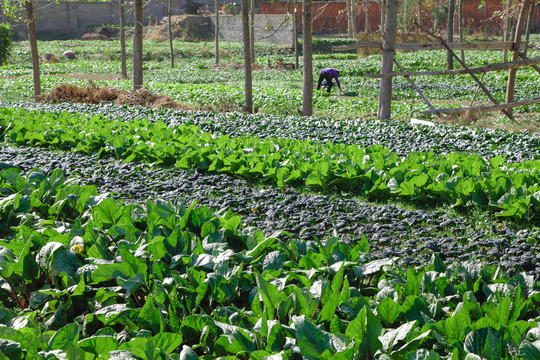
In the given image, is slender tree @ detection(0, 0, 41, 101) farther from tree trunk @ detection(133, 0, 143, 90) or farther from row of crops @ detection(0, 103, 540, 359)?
row of crops @ detection(0, 103, 540, 359)

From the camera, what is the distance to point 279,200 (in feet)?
20.6

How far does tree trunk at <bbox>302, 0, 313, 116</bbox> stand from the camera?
13047 millimetres

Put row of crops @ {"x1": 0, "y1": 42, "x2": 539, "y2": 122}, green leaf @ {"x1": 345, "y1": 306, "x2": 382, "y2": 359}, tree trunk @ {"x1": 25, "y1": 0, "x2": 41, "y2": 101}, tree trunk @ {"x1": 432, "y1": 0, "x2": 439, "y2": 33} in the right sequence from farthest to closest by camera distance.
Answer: tree trunk @ {"x1": 432, "y1": 0, "x2": 439, "y2": 33}
row of crops @ {"x1": 0, "y1": 42, "x2": 539, "y2": 122}
tree trunk @ {"x1": 25, "y1": 0, "x2": 41, "y2": 101}
green leaf @ {"x1": 345, "y1": 306, "x2": 382, "y2": 359}

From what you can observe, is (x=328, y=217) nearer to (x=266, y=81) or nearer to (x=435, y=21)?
(x=266, y=81)

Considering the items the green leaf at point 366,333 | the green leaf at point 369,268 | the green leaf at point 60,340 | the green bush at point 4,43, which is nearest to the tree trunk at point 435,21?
the green bush at point 4,43

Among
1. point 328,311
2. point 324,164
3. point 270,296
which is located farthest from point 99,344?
point 324,164

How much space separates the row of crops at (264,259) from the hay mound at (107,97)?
25.4ft

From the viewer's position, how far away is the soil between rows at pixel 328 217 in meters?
4.70

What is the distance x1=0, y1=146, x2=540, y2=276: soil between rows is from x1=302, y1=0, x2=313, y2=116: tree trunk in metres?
6.85

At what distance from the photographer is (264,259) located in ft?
11.7

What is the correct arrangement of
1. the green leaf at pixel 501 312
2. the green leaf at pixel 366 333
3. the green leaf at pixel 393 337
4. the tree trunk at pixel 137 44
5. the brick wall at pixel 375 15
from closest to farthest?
1. the green leaf at pixel 366 333
2. the green leaf at pixel 393 337
3. the green leaf at pixel 501 312
4. the tree trunk at pixel 137 44
5. the brick wall at pixel 375 15

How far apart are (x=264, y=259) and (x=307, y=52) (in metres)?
10.8

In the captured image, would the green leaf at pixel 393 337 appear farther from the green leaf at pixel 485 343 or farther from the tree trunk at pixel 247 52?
the tree trunk at pixel 247 52

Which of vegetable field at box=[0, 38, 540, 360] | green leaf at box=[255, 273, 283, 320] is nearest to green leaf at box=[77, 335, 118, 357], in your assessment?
vegetable field at box=[0, 38, 540, 360]
